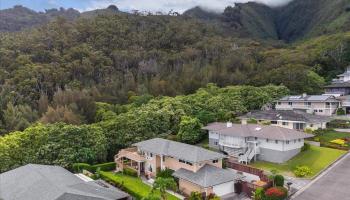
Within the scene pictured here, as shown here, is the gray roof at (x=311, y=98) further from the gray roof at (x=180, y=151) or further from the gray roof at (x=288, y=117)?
the gray roof at (x=180, y=151)

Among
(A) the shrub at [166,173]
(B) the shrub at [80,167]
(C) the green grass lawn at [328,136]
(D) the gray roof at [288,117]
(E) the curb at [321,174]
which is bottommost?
(B) the shrub at [80,167]

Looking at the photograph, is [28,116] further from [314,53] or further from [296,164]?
[314,53]

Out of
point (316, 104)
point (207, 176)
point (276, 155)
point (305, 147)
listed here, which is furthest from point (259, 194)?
point (316, 104)

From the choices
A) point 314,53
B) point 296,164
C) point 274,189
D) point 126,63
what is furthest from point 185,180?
point 314,53

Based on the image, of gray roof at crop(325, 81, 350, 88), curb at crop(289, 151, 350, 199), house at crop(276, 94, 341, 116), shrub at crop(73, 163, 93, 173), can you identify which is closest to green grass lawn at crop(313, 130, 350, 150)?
curb at crop(289, 151, 350, 199)

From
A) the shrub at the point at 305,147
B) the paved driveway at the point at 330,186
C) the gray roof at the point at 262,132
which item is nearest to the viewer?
the paved driveway at the point at 330,186

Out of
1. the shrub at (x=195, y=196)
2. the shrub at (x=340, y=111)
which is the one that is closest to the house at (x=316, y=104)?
the shrub at (x=340, y=111)
